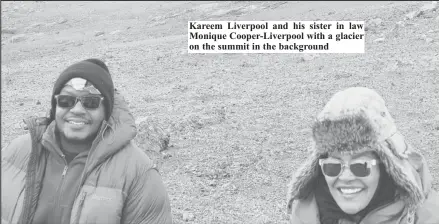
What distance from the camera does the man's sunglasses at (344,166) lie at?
10.3 ft

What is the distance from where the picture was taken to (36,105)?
419 inches

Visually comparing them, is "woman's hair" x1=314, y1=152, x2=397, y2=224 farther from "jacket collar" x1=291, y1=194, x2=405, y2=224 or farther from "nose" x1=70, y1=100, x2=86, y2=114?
"nose" x1=70, y1=100, x2=86, y2=114

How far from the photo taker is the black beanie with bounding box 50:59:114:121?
12.1 feet

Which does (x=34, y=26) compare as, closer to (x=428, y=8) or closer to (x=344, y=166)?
(x=428, y=8)

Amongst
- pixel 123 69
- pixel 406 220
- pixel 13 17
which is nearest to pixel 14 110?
pixel 123 69

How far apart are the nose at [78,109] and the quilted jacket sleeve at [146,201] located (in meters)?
0.49

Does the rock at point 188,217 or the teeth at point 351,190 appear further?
the rock at point 188,217

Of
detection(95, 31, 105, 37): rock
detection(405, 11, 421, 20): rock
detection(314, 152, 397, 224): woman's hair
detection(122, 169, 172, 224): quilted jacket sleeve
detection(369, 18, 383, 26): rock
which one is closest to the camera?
detection(314, 152, 397, 224): woman's hair

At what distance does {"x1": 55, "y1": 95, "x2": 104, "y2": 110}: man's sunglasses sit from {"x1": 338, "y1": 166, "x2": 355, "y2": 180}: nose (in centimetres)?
144

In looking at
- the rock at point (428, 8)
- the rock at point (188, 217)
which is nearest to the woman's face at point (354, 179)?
the rock at point (188, 217)

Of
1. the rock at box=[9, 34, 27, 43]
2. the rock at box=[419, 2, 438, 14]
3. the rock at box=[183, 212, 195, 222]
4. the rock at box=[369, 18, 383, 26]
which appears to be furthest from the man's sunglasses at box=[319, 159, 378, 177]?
the rock at box=[9, 34, 27, 43]

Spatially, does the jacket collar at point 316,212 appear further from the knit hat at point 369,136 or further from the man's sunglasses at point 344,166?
the man's sunglasses at point 344,166

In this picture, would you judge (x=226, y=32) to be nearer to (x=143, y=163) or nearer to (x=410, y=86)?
(x=410, y=86)

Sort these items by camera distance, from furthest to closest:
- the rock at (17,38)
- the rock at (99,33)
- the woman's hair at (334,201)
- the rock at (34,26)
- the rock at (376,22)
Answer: the rock at (34,26) < the rock at (17,38) < the rock at (99,33) < the rock at (376,22) < the woman's hair at (334,201)
